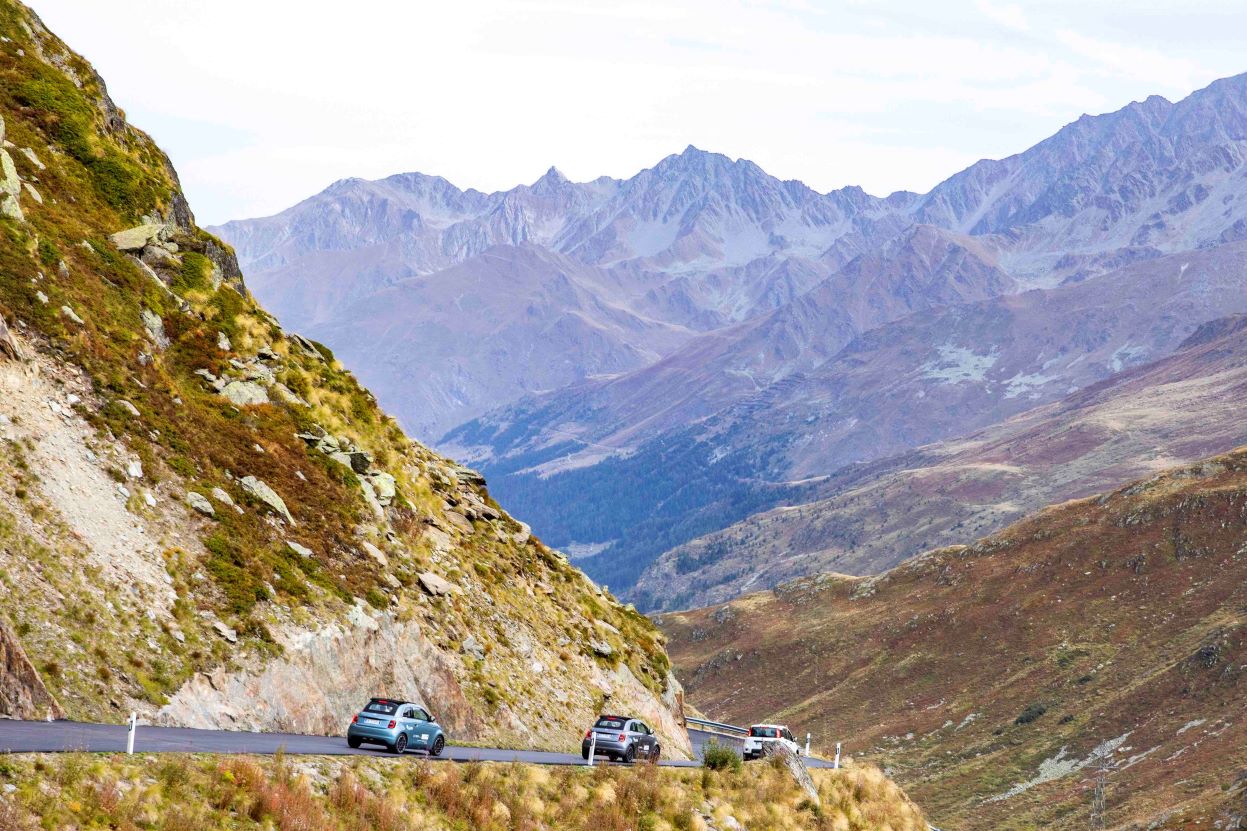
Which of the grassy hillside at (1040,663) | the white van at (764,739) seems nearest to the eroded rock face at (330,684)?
the white van at (764,739)

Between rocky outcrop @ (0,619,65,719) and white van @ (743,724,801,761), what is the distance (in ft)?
95.3

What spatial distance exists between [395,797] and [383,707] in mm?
5702

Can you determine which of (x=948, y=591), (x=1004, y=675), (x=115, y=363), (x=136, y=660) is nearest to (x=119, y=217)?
(x=115, y=363)

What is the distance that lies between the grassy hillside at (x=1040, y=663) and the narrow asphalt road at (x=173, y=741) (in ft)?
214

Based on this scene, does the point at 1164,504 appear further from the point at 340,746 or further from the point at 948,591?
the point at 340,746

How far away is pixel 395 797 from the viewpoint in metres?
26.0

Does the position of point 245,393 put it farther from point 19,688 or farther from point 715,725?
point 715,725

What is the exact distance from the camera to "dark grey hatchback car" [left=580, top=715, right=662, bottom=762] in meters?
37.4

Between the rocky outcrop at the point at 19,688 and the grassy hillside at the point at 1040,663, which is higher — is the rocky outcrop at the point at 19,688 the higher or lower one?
the higher one

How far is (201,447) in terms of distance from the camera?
123ft

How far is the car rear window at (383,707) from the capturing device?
31.3 m

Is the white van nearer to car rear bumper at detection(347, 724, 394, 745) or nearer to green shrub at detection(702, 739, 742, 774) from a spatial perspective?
green shrub at detection(702, 739, 742, 774)

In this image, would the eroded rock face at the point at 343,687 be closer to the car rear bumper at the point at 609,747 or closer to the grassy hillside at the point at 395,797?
the car rear bumper at the point at 609,747

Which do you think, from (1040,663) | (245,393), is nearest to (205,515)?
(245,393)
